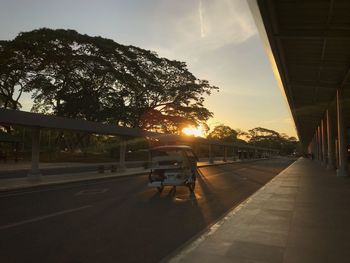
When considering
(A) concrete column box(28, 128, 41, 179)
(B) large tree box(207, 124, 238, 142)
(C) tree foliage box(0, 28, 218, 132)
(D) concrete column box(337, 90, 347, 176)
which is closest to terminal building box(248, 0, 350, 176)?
(D) concrete column box(337, 90, 347, 176)

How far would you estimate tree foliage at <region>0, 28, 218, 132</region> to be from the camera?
132 feet

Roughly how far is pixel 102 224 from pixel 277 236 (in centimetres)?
430

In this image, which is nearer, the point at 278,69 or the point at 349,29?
the point at 349,29

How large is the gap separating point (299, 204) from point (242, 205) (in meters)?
2.01

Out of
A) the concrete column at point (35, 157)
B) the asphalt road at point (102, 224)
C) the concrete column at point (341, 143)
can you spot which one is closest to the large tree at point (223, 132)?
the concrete column at point (341, 143)

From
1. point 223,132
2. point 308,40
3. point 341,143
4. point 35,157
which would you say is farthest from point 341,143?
point 223,132

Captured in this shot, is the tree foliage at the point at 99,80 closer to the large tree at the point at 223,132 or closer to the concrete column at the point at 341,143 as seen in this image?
the concrete column at the point at 341,143

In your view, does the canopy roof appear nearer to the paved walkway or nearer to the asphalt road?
the paved walkway

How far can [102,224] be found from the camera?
9.23 metres

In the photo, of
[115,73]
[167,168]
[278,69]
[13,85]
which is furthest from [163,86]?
[167,168]

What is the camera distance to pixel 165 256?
256 inches

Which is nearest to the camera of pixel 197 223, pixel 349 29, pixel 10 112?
pixel 197 223

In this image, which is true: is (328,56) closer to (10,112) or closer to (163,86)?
(10,112)

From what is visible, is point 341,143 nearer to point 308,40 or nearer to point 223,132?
point 308,40
